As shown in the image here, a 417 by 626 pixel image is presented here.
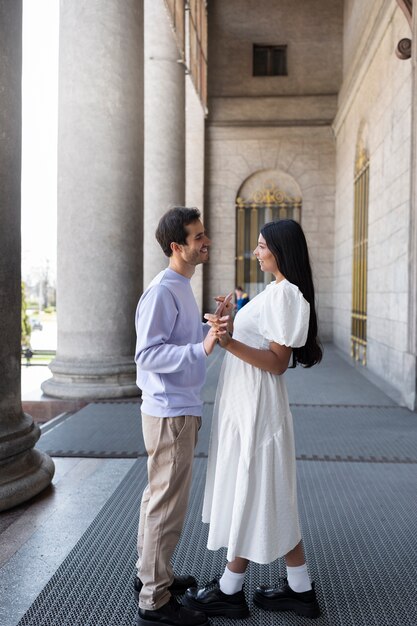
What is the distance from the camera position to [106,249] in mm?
8781

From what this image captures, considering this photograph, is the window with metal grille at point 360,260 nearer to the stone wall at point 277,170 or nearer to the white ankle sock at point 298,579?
the stone wall at point 277,170

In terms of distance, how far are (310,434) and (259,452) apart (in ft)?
13.8

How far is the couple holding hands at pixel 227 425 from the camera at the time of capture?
296cm

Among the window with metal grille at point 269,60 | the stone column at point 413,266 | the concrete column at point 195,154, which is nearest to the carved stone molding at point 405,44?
the stone column at point 413,266

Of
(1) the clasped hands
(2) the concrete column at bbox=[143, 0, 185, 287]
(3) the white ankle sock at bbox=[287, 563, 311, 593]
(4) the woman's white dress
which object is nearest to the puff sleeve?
(4) the woman's white dress

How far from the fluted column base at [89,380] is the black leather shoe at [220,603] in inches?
227

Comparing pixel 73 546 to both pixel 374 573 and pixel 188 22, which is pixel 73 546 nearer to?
pixel 374 573

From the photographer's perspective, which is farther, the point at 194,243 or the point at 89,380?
the point at 89,380

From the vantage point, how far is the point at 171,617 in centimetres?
296

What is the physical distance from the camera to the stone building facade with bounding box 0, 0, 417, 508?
8.66 metres

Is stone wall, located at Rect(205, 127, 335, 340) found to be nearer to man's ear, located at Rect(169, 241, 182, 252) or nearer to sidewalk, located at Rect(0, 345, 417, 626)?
sidewalk, located at Rect(0, 345, 417, 626)

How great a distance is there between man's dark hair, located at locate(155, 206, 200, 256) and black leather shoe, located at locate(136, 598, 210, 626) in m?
1.75

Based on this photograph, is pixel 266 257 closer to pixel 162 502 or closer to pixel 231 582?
pixel 162 502

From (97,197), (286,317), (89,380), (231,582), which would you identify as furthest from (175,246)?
(89,380)
